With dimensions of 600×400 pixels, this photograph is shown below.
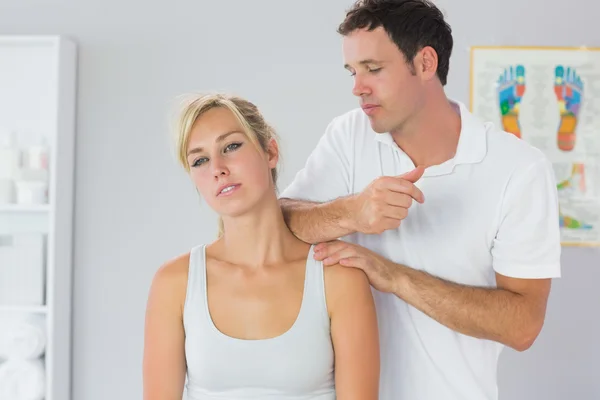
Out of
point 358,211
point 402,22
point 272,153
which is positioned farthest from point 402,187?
point 402,22

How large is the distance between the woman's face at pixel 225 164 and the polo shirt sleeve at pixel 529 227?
0.52 metres

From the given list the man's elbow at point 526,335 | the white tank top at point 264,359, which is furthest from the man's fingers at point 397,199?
the man's elbow at point 526,335

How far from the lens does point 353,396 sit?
149 centimetres

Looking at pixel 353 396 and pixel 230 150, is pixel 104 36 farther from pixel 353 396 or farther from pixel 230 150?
pixel 353 396

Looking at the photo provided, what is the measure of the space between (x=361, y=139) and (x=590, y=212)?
1604 mm

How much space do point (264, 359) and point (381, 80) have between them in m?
0.67

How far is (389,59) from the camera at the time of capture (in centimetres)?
173

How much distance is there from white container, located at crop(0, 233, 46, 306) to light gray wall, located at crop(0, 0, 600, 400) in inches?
8.8

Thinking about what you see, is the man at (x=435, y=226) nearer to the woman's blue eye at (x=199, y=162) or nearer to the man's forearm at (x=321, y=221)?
the man's forearm at (x=321, y=221)

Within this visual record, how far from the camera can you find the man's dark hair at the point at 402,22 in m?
1.74

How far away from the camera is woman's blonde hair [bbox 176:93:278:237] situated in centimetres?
158

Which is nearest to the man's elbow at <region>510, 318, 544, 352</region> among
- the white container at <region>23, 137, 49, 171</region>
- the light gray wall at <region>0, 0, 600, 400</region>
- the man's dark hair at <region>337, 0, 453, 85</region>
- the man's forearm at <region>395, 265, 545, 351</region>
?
the man's forearm at <region>395, 265, 545, 351</region>

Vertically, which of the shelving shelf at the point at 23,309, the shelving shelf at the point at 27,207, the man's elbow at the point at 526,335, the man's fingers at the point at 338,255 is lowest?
the shelving shelf at the point at 23,309

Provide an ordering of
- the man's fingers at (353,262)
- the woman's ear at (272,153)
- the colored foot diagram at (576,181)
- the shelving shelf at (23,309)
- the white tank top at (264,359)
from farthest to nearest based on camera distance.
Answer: the colored foot diagram at (576,181) < the shelving shelf at (23,309) < the woman's ear at (272,153) < the man's fingers at (353,262) < the white tank top at (264,359)
